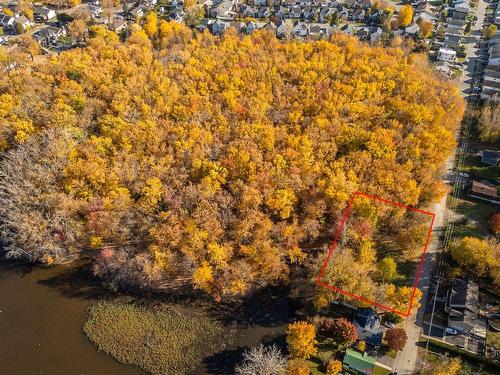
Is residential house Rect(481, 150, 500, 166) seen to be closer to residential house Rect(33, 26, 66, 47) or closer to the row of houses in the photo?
the row of houses

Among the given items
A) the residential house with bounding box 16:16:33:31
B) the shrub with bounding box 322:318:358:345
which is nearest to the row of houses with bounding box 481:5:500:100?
the shrub with bounding box 322:318:358:345

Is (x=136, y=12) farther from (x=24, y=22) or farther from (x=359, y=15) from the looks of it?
(x=359, y=15)

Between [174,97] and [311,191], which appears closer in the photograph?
[311,191]

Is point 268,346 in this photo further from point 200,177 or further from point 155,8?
point 155,8

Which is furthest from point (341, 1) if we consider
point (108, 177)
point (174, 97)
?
point (108, 177)

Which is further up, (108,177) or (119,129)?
(119,129)

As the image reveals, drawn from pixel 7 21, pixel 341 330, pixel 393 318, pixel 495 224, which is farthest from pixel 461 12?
pixel 7 21

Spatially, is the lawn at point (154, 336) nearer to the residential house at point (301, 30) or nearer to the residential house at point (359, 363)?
the residential house at point (359, 363)

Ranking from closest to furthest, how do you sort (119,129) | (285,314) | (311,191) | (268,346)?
(268,346), (285,314), (311,191), (119,129)
